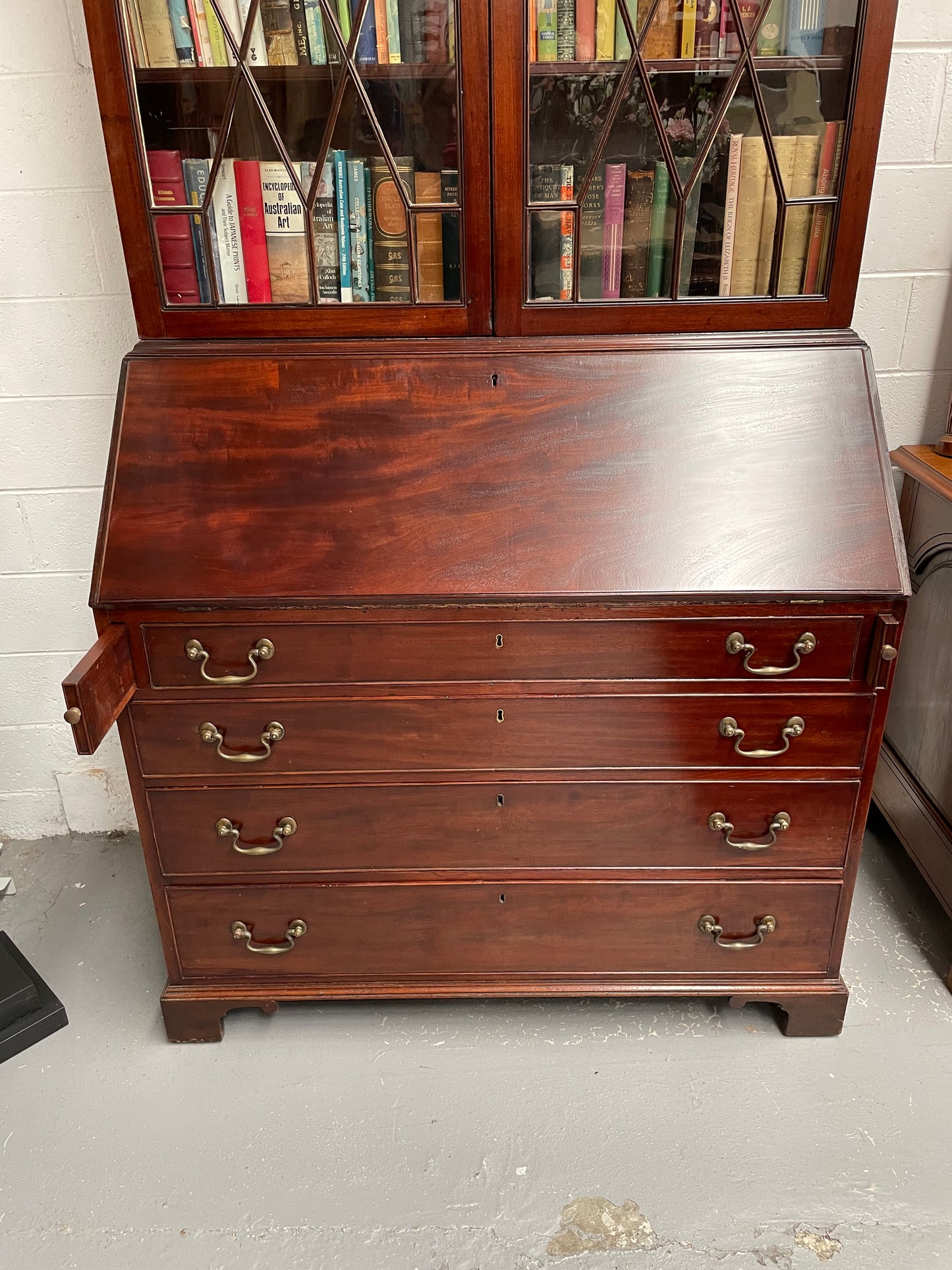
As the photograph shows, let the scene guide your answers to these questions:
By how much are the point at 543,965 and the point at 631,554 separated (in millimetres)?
796

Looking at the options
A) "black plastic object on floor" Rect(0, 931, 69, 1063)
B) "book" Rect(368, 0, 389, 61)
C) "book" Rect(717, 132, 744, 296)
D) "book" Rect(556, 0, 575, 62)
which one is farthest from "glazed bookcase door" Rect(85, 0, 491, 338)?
"black plastic object on floor" Rect(0, 931, 69, 1063)

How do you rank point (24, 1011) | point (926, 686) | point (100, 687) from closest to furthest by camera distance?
point (100, 687) → point (24, 1011) → point (926, 686)

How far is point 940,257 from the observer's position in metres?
1.92

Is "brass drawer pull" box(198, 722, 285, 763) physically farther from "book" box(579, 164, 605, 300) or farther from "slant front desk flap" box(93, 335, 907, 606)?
"book" box(579, 164, 605, 300)

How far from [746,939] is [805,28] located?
58.3 inches

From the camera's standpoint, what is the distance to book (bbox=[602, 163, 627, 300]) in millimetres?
1521

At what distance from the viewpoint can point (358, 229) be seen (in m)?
1.56

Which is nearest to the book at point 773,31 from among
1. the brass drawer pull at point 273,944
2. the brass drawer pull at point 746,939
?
the brass drawer pull at point 746,939

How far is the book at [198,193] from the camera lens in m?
1.51

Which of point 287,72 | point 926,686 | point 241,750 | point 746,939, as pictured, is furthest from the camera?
point 926,686

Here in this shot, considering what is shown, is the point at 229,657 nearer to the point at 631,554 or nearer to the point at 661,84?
the point at 631,554

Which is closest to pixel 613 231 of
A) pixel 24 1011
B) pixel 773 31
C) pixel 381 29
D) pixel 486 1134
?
pixel 773 31

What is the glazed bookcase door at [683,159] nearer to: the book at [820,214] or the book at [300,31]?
the book at [820,214]

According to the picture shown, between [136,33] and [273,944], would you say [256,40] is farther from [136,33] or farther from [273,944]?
[273,944]
